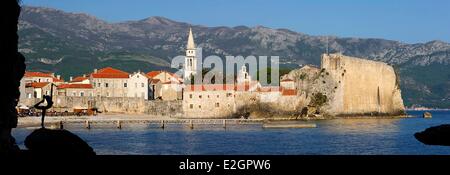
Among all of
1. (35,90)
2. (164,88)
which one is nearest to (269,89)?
(164,88)

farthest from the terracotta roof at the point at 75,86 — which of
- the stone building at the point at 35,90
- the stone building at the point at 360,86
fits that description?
the stone building at the point at 360,86

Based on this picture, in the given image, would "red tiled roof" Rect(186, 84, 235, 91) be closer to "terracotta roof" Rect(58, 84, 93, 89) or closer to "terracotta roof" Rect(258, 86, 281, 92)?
"terracotta roof" Rect(258, 86, 281, 92)

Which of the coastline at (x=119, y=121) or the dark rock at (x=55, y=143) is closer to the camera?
the dark rock at (x=55, y=143)

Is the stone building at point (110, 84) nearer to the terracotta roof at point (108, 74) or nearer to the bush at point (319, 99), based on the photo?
the terracotta roof at point (108, 74)

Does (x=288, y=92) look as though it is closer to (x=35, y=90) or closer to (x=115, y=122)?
(x=115, y=122)

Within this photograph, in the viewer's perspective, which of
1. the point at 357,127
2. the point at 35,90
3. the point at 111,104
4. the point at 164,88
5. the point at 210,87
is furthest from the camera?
the point at 164,88

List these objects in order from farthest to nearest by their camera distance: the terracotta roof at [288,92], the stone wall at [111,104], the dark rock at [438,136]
→ the stone wall at [111,104]
the terracotta roof at [288,92]
the dark rock at [438,136]

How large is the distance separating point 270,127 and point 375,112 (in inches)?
1295

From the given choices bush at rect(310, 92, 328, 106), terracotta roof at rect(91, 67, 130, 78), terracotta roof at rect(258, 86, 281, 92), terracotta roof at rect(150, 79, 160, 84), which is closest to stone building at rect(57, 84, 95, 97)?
terracotta roof at rect(91, 67, 130, 78)
